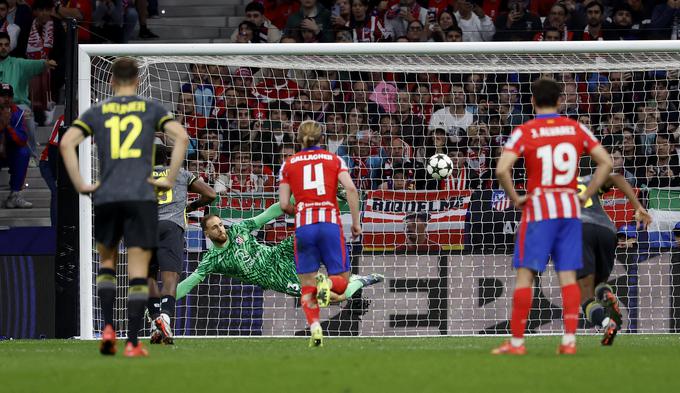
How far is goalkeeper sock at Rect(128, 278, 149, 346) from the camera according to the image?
8312 millimetres

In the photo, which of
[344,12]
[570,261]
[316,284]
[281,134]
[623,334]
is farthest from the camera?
[344,12]

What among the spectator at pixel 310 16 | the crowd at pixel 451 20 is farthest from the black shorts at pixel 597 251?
the spectator at pixel 310 16

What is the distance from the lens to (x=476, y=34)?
1791 centimetres

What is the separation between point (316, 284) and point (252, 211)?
398cm

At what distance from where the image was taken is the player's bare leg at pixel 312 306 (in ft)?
32.4

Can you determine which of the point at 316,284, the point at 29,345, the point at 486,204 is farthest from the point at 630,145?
the point at 29,345

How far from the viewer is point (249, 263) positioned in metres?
12.5

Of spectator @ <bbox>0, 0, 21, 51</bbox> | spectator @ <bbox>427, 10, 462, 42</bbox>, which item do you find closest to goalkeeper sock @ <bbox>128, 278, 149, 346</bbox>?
spectator @ <bbox>427, 10, 462, 42</bbox>

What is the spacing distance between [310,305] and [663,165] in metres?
5.89

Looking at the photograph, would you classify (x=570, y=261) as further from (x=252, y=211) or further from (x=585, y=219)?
(x=252, y=211)

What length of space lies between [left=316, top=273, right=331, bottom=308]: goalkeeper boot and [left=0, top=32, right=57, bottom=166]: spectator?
31.8ft

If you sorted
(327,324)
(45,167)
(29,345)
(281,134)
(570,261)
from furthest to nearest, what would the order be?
(45,167) → (281,134) → (327,324) → (29,345) → (570,261)

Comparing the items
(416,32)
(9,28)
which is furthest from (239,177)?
(9,28)

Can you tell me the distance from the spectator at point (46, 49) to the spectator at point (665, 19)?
9175mm
